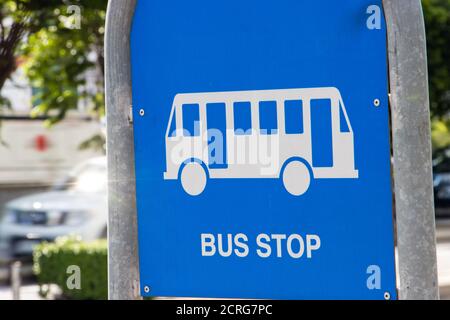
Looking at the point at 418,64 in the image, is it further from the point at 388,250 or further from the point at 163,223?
the point at 163,223

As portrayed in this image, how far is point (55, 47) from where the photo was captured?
9.83 m

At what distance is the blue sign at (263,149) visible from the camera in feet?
5.47

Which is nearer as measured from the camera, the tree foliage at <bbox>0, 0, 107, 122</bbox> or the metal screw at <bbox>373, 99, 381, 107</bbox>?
the metal screw at <bbox>373, 99, 381, 107</bbox>

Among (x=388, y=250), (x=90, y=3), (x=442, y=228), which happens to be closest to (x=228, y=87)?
(x=388, y=250)

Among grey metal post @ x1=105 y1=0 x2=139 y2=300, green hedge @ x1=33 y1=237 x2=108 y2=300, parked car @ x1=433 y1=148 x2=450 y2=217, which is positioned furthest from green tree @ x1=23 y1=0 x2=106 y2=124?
parked car @ x1=433 y1=148 x2=450 y2=217

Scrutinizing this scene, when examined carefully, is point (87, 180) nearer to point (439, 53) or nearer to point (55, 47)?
point (55, 47)

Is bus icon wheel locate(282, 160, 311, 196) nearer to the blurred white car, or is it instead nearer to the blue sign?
the blue sign

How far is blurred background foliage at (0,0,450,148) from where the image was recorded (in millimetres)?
7161

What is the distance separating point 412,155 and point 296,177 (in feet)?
0.75

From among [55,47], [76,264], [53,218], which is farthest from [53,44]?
[53,218]

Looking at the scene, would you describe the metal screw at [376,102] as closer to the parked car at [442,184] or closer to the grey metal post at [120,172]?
the grey metal post at [120,172]

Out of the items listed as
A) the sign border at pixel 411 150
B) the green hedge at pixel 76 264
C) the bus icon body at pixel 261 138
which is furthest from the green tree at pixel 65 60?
the sign border at pixel 411 150
